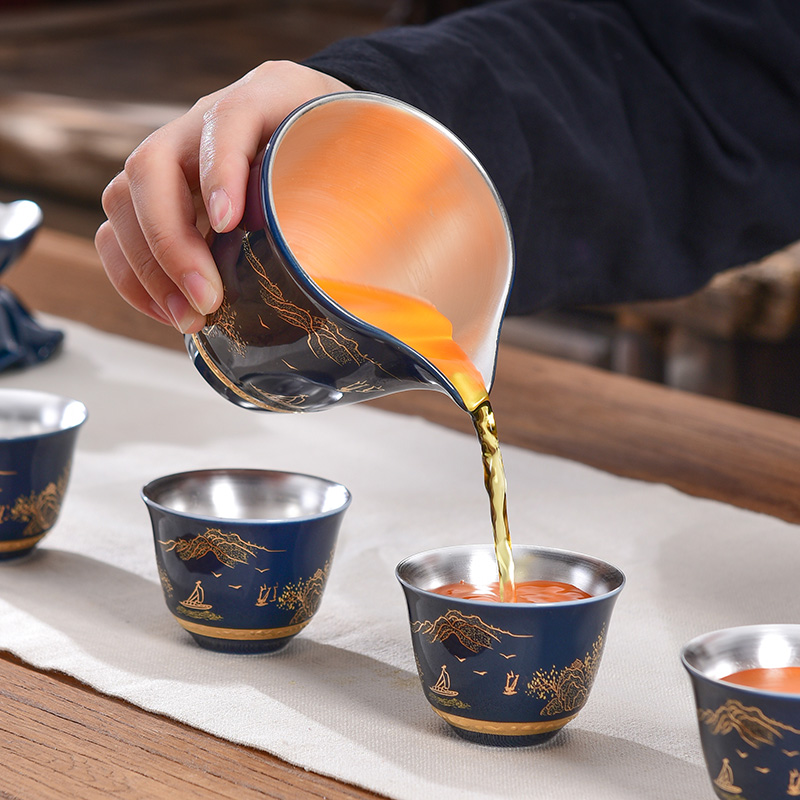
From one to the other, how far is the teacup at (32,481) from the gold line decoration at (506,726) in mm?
336

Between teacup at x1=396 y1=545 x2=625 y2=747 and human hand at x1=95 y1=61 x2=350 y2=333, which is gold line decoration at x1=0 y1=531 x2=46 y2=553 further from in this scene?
teacup at x1=396 y1=545 x2=625 y2=747

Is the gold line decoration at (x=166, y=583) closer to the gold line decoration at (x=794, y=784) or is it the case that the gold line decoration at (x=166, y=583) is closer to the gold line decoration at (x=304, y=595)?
the gold line decoration at (x=304, y=595)

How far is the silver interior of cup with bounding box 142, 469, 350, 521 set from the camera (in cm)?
72

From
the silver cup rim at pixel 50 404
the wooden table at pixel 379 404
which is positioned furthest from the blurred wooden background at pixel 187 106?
the silver cup rim at pixel 50 404

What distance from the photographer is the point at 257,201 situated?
57cm

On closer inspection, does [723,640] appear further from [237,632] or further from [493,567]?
[237,632]

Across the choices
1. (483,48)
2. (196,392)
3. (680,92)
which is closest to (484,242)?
(483,48)

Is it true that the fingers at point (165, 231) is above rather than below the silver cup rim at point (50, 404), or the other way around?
above

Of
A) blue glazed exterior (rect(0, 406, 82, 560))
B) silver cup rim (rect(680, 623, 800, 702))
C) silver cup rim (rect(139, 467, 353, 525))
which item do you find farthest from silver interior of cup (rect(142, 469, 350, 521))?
silver cup rim (rect(680, 623, 800, 702))

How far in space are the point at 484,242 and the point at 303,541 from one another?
7.9 inches

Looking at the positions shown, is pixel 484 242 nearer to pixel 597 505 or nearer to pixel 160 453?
pixel 597 505

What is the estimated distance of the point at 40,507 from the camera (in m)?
0.77

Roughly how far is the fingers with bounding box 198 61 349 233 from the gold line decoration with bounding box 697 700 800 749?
0.31 metres

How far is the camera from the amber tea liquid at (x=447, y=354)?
61 cm
